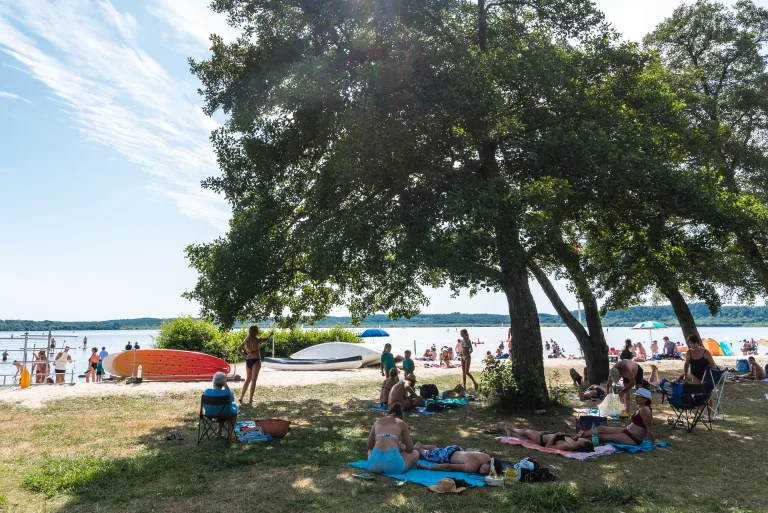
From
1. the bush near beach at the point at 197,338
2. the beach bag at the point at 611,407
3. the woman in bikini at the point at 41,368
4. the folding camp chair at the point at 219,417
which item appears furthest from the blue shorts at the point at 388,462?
the bush near beach at the point at 197,338

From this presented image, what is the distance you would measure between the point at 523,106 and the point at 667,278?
5343 millimetres

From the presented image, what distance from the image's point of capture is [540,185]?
10.1 meters

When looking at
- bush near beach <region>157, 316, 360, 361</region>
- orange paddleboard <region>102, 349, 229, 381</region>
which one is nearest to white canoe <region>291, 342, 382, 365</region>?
bush near beach <region>157, 316, 360, 361</region>

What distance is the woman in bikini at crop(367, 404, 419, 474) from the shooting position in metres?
6.79

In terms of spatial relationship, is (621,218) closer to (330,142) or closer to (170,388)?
(330,142)

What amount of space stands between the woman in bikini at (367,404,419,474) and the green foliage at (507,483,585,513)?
151 centimetres

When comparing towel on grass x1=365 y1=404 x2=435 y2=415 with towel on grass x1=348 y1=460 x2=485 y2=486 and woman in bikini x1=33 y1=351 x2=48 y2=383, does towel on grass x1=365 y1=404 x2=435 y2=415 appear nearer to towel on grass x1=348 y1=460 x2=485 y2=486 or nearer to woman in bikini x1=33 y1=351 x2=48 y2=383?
towel on grass x1=348 y1=460 x2=485 y2=486

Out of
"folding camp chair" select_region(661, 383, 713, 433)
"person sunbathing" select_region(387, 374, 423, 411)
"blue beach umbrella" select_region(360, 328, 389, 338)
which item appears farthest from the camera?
"blue beach umbrella" select_region(360, 328, 389, 338)

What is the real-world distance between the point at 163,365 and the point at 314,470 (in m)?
15.2

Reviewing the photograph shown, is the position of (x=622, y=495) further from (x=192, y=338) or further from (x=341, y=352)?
→ (x=192, y=338)

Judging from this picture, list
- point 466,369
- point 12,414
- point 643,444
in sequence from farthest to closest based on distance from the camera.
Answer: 1. point 466,369
2. point 12,414
3. point 643,444

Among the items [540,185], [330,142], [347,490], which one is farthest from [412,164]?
[347,490]

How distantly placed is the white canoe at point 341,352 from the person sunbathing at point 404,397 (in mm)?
12110

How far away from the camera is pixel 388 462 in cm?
679
